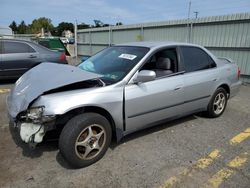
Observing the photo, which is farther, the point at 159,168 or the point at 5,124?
the point at 5,124

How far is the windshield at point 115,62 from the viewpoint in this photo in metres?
3.36

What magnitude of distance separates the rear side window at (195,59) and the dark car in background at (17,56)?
17.5 feet

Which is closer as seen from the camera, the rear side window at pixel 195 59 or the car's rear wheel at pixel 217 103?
the rear side window at pixel 195 59

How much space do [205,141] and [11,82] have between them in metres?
7.06

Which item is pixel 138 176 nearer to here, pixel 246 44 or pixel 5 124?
pixel 5 124

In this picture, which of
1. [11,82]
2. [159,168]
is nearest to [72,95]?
[159,168]

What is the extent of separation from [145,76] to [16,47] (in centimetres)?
608

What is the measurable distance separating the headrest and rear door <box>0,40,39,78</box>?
5.30 meters

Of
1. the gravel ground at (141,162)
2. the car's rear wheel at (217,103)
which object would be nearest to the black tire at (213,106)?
the car's rear wheel at (217,103)

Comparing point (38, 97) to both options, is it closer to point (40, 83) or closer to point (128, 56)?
point (40, 83)

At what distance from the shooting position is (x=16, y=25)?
86.2 m

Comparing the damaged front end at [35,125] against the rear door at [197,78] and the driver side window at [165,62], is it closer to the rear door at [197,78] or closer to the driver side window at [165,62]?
the driver side window at [165,62]

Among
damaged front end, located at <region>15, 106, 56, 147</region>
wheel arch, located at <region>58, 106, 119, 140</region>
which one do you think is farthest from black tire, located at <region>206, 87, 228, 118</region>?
damaged front end, located at <region>15, 106, 56, 147</region>

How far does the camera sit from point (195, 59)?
4.25 meters
